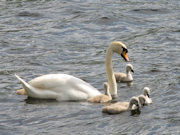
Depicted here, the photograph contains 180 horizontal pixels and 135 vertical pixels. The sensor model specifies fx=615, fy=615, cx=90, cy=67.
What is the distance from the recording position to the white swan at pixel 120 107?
11992mm

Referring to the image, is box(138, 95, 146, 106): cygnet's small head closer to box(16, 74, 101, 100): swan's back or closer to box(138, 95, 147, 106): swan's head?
box(138, 95, 147, 106): swan's head

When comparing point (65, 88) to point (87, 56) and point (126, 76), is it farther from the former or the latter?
point (87, 56)

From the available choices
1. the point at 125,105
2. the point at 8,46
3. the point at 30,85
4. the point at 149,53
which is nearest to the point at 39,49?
the point at 8,46

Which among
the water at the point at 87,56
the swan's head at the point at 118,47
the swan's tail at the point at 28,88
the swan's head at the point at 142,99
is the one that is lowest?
the water at the point at 87,56

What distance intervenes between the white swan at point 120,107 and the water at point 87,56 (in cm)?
12

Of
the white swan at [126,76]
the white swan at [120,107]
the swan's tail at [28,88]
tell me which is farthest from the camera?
the white swan at [126,76]

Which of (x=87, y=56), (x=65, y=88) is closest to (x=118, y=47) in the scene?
(x=65, y=88)

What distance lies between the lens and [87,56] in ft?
56.7

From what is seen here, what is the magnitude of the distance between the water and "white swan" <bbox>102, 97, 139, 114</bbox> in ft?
0.39

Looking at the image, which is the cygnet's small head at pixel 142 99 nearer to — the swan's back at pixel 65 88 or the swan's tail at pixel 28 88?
the swan's back at pixel 65 88

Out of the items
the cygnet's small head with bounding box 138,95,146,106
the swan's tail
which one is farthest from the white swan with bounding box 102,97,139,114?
the swan's tail

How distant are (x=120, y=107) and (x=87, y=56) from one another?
5.33 metres

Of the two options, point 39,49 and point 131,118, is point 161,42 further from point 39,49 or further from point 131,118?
point 131,118

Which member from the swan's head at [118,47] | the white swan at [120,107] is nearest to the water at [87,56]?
the white swan at [120,107]
